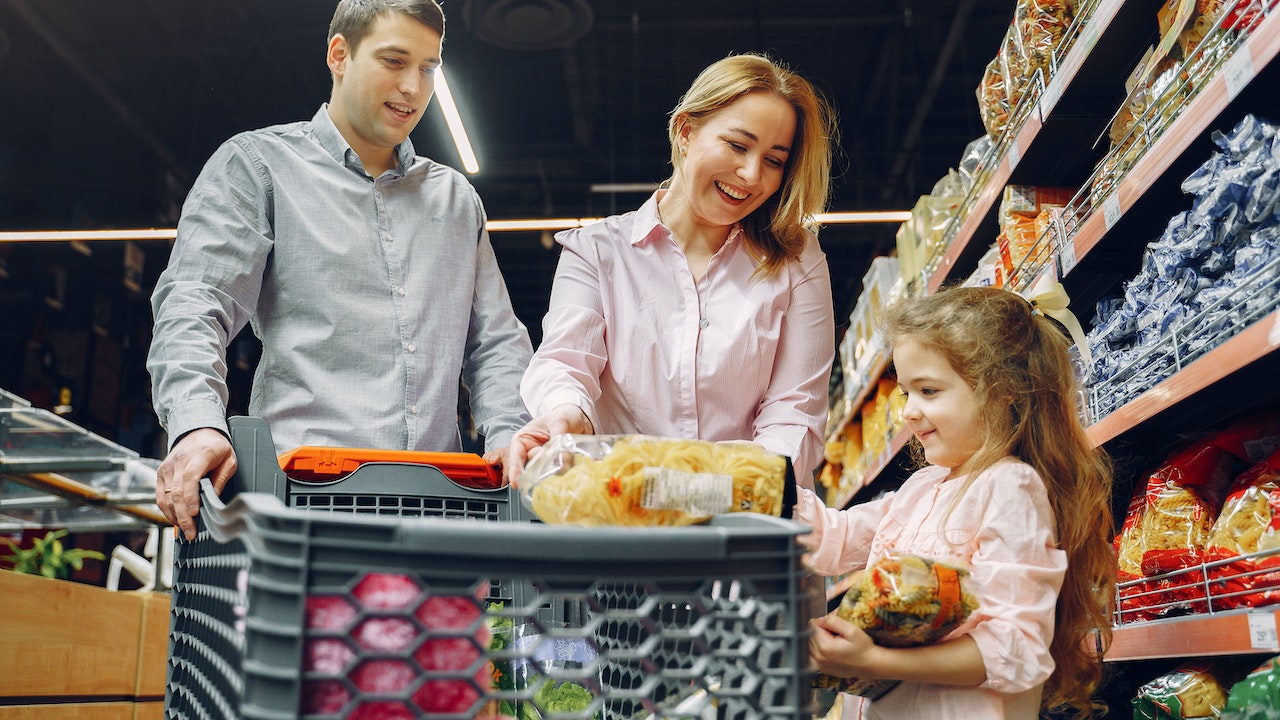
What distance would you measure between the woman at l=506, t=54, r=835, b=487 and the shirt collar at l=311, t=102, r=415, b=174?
311 mm

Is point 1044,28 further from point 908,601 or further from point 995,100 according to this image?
point 908,601

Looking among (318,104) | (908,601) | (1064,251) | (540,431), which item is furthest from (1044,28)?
(318,104)

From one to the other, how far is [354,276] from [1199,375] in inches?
50.0

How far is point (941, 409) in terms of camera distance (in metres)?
1.50

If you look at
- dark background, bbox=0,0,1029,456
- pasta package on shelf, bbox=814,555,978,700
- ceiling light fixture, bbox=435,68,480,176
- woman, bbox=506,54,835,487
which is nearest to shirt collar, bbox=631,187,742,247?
woman, bbox=506,54,835,487

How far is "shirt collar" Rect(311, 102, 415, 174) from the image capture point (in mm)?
1743

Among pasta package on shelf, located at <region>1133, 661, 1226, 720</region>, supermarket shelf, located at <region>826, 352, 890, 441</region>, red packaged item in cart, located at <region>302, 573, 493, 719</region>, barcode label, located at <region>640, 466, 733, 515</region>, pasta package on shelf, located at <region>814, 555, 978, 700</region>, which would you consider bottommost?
pasta package on shelf, located at <region>1133, 661, 1226, 720</region>

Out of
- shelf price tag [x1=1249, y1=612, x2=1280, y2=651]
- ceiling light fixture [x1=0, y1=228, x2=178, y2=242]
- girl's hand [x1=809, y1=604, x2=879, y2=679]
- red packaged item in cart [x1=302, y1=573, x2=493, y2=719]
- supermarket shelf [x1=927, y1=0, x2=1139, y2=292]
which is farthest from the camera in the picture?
ceiling light fixture [x1=0, y1=228, x2=178, y2=242]

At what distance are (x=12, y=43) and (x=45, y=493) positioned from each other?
519cm

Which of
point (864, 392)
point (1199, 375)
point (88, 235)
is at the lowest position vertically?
point (1199, 375)

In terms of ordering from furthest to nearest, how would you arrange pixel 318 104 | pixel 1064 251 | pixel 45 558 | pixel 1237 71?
pixel 318 104, pixel 45 558, pixel 1064 251, pixel 1237 71

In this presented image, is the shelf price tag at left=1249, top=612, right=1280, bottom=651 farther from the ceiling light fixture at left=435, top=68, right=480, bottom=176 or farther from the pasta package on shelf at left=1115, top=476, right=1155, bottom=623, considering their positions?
the ceiling light fixture at left=435, top=68, right=480, bottom=176

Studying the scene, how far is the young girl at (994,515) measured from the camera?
1.22m

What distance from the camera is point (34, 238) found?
8.80 metres
